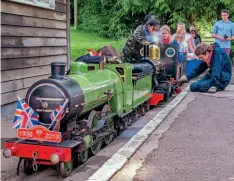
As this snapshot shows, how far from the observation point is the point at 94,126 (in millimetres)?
6203

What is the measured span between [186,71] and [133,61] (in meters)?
5.00

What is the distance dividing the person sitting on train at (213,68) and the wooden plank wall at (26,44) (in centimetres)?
353

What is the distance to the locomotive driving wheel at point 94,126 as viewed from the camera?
604cm

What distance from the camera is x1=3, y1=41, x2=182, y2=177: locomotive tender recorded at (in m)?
5.19

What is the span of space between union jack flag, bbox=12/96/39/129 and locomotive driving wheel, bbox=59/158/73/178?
0.61 metres

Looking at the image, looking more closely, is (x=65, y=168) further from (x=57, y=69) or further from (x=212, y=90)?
(x=212, y=90)

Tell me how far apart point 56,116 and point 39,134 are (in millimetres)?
293

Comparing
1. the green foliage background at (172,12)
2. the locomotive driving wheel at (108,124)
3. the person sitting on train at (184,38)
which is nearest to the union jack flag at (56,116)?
the locomotive driving wheel at (108,124)

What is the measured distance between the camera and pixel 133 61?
10.2 m

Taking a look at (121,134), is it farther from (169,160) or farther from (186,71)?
(186,71)

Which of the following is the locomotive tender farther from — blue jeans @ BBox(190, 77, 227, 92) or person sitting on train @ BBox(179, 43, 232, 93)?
blue jeans @ BBox(190, 77, 227, 92)

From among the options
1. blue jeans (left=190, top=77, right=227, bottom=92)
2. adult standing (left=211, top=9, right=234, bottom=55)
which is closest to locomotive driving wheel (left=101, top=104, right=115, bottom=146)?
blue jeans (left=190, top=77, right=227, bottom=92)

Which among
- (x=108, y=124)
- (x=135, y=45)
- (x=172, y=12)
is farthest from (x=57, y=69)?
(x=172, y=12)

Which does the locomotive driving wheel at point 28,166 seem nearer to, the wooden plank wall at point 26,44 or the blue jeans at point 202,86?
the wooden plank wall at point 26,44
